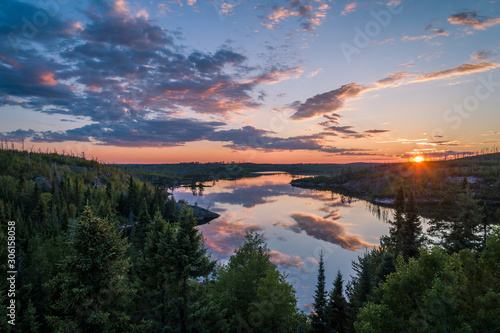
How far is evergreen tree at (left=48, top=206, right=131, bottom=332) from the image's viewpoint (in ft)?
44.9

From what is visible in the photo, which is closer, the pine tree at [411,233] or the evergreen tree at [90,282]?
the evergreen tree at [90,282]

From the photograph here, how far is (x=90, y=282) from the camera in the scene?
1424cm

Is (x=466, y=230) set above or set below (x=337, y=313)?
above

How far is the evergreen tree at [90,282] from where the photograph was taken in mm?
13680

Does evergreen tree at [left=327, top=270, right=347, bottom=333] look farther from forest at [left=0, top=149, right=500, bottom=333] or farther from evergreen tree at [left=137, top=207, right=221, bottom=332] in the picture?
evergreen tree at [left=137, top=207, right=221, bottom=332]

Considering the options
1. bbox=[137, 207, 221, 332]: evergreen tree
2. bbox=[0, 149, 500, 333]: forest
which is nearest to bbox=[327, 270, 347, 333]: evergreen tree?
bbox=[0, 149, 500, 333]: forest

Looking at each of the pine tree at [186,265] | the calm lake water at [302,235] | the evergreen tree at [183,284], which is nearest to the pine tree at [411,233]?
the calm lake water at [302,235]

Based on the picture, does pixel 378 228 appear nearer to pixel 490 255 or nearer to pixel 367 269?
pixel 367 269

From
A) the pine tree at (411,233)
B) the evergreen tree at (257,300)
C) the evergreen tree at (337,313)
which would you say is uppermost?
the pine tree at (411,233)

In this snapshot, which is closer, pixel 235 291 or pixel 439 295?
pixel 439 295

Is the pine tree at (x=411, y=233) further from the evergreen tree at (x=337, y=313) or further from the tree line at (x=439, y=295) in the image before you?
the evergreen tree at (x=337, y=313)

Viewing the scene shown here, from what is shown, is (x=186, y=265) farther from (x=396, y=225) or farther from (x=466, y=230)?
(x=396, y=225)

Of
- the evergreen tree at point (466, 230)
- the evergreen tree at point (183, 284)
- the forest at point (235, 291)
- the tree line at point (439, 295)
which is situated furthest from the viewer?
the evergreen tree at point (466, 230)

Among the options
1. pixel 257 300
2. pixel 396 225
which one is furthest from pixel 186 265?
pixel 396 225
